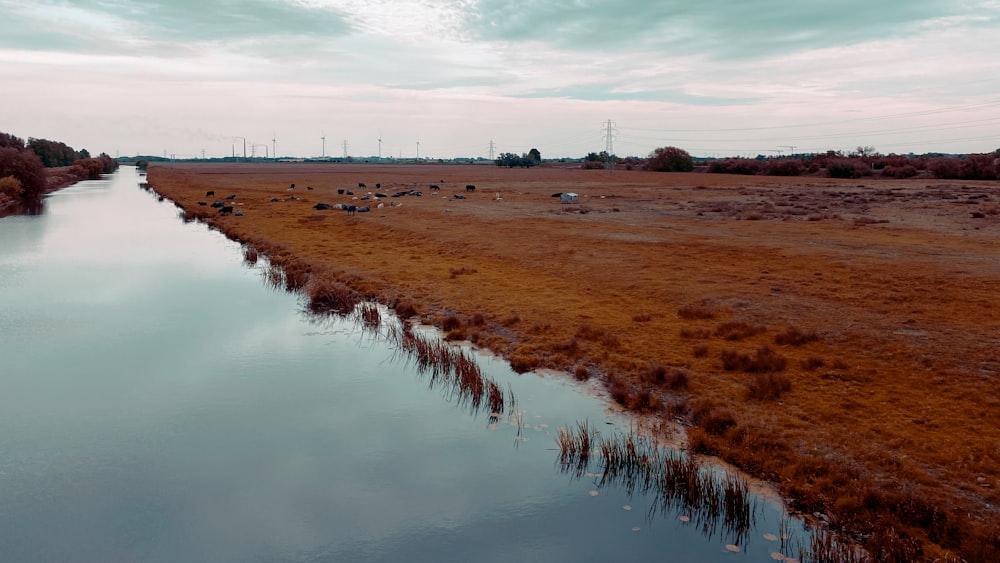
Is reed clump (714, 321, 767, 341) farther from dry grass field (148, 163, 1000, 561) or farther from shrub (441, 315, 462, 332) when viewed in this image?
shrub (441, 315, 462, 332)

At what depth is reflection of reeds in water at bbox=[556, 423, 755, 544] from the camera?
405 inches

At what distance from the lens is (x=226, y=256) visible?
122ft

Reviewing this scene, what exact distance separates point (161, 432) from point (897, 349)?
17.1m

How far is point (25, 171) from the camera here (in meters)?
80.2

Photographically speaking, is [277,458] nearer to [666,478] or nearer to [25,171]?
[666,478]

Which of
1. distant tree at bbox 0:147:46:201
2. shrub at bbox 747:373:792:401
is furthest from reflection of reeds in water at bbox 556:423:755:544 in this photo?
distant tree at bbox 0:147:46:201

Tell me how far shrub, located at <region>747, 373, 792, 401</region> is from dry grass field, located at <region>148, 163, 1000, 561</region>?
0.15ft

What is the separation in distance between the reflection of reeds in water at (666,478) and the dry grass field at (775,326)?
0.84 metres

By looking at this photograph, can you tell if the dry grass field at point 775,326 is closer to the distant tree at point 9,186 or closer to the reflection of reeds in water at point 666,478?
the reflection of reeds in water at point 666,478

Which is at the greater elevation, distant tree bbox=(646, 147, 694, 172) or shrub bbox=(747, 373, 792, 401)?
distant tree bbox=(646, 147, 694, 172)

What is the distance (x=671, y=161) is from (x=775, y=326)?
139 metres

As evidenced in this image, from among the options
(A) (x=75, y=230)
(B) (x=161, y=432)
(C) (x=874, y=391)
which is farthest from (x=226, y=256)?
(C) (x=874, y=391)

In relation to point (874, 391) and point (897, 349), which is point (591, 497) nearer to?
point (874, 391)

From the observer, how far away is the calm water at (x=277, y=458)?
977 centimetres
